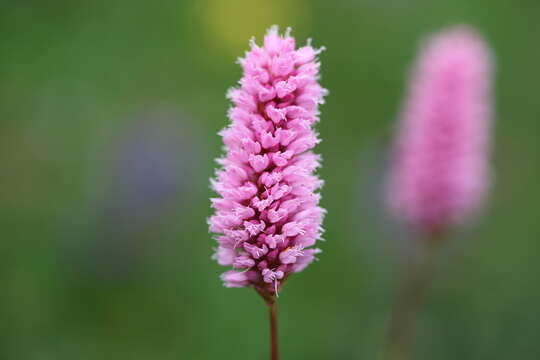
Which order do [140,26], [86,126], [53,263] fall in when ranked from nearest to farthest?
1. [53,263]
2. [86,126]
3. [140,26]

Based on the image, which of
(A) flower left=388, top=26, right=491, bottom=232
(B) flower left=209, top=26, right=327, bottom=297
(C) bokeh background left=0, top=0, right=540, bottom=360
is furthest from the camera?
(C) bokeh background left=0, top=0, right=540, bottom=360

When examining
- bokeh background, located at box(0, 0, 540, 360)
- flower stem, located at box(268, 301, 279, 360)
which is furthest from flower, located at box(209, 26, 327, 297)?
bokeh background, located at box(0, 0, 540, 360)

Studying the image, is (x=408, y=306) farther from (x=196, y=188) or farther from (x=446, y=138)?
(x=196, y=188)

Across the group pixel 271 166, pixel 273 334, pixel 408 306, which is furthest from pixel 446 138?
pixel 273 334

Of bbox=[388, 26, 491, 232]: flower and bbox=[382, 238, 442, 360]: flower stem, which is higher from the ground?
bbox=[388, 26, 491, 232]: flower

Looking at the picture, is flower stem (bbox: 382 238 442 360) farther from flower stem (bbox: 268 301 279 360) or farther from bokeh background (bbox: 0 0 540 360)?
flower stem (bbox: 268 301 279 360)

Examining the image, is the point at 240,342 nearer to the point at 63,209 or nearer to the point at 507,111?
the point at 63,209

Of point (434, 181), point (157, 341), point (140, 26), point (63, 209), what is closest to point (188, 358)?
point (157, 341)
